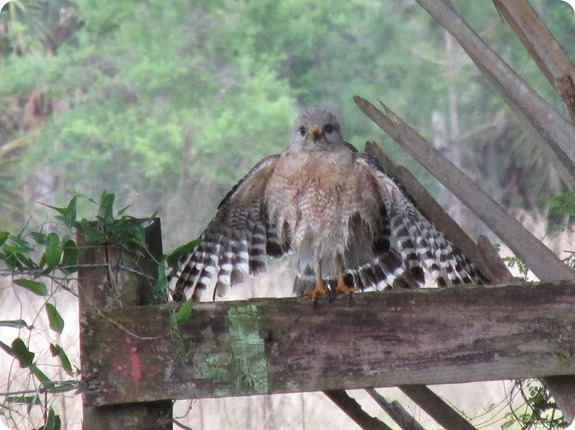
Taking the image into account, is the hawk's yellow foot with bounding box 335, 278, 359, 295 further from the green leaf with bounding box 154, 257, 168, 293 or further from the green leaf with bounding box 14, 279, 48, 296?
the green leaf with bounding box 14, 279, 48, 296

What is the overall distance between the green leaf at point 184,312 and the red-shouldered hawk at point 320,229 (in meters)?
0.60

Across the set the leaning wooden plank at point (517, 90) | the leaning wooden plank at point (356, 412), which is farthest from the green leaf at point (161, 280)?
the leaning wooden plank at point (517, 90)

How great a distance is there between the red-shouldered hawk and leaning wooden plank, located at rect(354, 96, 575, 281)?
0.27 metres

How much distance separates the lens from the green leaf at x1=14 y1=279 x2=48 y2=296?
2.10 m

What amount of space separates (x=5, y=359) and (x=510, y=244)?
131 inches

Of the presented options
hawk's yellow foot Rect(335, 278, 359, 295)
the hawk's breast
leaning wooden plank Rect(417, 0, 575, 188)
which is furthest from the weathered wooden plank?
the hawk's breast

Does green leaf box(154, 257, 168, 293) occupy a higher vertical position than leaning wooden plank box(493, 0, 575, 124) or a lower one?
lower

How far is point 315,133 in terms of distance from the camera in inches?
133

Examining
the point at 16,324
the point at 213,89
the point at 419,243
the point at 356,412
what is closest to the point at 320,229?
the point at 419,243

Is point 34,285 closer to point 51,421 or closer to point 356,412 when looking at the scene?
point 51,421

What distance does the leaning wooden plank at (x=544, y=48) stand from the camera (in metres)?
2.16

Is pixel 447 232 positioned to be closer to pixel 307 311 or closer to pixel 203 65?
pixel 307 311

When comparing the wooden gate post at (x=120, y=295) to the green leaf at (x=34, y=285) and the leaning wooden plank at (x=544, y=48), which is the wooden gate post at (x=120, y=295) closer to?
the green leaf at (x=34, y=285)

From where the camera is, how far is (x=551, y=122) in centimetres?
226
